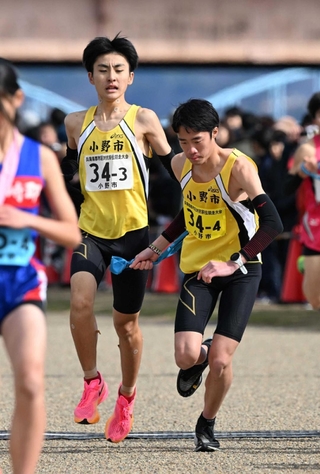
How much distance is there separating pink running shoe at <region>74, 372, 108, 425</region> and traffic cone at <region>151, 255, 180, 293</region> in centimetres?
942

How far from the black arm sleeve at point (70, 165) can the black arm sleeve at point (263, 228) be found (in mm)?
1306

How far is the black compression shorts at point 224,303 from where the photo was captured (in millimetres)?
6122

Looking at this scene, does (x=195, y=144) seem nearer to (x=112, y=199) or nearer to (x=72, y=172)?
(x=112, y=199)

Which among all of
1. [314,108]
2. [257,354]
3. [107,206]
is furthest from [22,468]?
[257,354]

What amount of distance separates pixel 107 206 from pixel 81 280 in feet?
1.61

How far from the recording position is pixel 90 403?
6.48 meters

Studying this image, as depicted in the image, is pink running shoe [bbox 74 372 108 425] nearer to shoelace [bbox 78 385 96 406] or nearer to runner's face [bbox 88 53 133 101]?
shoelace [bbox 78 385 96 406]

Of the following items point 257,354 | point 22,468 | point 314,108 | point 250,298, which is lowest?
point 257,354

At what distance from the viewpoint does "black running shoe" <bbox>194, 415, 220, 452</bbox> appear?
613 cm

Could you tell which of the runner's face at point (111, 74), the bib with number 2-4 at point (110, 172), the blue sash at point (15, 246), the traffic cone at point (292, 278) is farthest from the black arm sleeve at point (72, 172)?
the traffic cone at point (292, 278)

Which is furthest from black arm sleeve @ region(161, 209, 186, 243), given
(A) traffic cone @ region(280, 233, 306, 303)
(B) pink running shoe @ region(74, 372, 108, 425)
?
(A) traffic cone @ region(280, 233, 306, 303)

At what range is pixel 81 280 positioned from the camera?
6.36m

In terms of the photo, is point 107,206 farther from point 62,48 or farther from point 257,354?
point 62,48

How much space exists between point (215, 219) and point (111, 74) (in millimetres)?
1156
